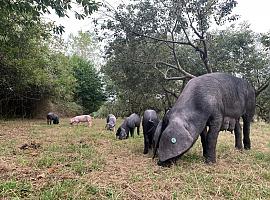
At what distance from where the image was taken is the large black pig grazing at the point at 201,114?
213 inches

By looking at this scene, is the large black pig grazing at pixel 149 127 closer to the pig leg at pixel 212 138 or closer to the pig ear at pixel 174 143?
the pig leg at pixel 212 138

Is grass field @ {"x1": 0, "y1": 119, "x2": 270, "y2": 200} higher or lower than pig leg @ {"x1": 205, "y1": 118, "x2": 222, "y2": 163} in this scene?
lower

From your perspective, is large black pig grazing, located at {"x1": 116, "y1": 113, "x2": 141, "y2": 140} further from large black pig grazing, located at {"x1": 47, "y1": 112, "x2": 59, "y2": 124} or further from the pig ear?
large black pig grazing, located at {"x1": 47, "y1": 112, "x2": 59, "y2": 124}

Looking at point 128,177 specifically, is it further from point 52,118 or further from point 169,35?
point 52,118

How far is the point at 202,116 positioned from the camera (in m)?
5.81

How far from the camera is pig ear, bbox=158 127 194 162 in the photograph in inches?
209

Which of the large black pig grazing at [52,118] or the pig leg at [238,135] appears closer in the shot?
the pig leg at [238,135]

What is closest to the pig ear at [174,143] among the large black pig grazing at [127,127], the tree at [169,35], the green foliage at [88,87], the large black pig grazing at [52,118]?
the large black pig grazing at [127,127]

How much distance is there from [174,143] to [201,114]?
2.88 ft

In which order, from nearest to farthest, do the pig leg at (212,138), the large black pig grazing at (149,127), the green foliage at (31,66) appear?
the pig leg at (212,138)
the large black pig grazing at (149,127)
the green foliage at (31,66)

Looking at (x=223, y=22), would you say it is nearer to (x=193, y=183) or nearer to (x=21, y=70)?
(x=193, y=183)

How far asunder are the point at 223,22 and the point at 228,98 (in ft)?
22.1

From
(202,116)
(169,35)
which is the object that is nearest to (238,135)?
(202,116)

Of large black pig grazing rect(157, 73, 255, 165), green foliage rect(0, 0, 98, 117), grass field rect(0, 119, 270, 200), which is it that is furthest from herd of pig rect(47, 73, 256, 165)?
green foliage rect(0, 0, 98, 117)
